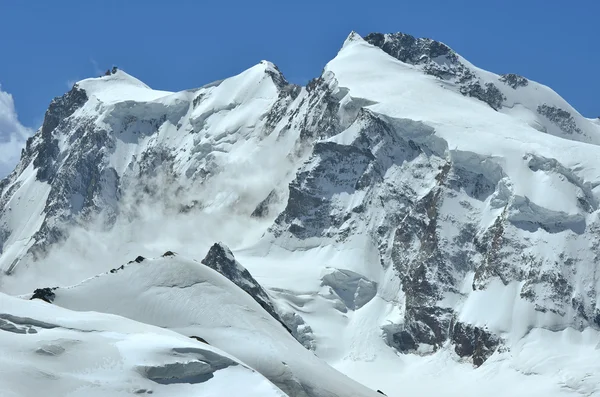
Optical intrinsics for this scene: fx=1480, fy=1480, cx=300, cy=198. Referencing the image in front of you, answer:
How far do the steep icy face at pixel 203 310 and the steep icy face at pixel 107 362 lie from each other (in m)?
11.3

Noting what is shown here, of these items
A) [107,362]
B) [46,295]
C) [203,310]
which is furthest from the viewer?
[203,310]

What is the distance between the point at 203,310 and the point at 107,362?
19186 mm

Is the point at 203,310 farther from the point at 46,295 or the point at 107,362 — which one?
the point at 107,362

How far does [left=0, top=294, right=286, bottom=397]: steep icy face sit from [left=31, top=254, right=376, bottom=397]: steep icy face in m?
11.3

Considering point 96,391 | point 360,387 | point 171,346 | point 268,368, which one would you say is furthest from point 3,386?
point 360,387

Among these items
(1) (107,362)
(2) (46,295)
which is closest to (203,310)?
(2) (46,295)

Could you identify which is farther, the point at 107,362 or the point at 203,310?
the point at 203,310

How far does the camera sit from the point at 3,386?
75.1 metres

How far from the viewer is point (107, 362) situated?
81875 mm

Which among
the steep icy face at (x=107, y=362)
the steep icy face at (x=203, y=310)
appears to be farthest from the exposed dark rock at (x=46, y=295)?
the steep icy face at (x=107, y=362)

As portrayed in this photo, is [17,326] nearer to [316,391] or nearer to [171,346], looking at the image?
[171,346]

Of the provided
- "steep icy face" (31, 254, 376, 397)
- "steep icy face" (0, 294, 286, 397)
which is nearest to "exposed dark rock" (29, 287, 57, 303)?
"steep icy face" (31, 254, 376, 397)

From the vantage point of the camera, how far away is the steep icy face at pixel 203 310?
9588cm

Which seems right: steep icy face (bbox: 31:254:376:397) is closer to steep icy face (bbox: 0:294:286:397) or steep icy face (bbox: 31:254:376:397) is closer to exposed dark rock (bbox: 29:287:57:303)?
exposed dark rock (bbox: 29:287:57:303)
